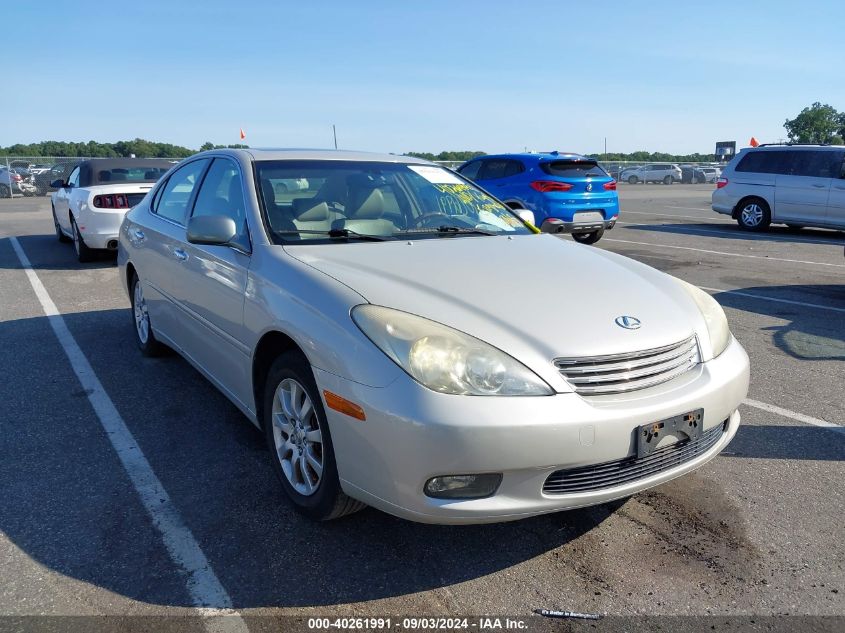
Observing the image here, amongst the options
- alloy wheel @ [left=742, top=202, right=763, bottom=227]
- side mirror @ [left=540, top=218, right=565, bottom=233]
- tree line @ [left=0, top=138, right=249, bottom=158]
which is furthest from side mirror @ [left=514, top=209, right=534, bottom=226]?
tree line @ [left=0, top=138, right=249, bottom=158]

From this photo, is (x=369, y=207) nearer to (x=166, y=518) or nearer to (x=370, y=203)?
(x=370, y=203)

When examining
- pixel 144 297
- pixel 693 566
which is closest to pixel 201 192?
pixel 144 297

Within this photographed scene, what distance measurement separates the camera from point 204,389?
4.62 metres

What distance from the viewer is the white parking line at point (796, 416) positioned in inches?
158

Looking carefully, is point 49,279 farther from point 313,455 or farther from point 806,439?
point 806,439

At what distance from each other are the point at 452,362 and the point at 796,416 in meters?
2.77

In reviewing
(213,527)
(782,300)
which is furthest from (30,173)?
(213,527)

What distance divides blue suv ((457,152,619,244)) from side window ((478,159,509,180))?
0.05 meters

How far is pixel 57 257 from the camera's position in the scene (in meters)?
10.7

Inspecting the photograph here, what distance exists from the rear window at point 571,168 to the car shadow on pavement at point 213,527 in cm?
847

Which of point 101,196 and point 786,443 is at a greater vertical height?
point 101,196

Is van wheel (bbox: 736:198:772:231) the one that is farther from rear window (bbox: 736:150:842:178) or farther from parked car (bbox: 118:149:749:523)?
parked car (bbox: 118:149:749:523)

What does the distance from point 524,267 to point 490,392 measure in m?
1.03

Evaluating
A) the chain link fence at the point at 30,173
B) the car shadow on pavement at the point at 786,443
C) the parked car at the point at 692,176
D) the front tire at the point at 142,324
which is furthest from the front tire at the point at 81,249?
the parked car at the point at 692,176
